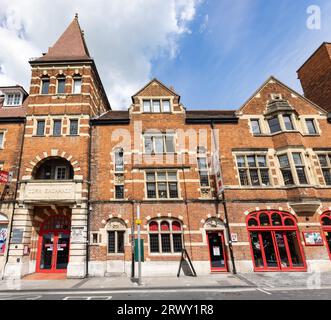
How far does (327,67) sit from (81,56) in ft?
74.5

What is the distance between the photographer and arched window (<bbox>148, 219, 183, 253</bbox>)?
14875 mm

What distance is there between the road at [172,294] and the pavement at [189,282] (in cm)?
Result: 47

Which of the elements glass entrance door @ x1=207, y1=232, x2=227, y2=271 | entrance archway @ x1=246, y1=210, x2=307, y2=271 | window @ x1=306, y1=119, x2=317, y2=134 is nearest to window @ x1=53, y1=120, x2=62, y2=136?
glass entrance door @ x1=207, y1=232, x2=227, y2=271

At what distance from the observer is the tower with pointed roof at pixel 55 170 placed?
14.5 meters

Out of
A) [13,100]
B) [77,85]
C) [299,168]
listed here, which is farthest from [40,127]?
[299,168]

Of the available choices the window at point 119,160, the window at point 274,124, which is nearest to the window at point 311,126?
the window at point 274,124

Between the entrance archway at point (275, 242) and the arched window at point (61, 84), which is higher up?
the arched window at point (61, 84)

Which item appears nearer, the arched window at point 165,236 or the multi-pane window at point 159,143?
the arched window at point 165,236

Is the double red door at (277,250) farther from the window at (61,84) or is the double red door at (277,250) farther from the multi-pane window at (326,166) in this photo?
the window at (61,84)

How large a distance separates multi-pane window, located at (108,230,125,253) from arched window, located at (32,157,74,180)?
5.60m

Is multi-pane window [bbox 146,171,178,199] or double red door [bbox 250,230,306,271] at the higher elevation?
multi-pane window [bbox 146,171,178,199]

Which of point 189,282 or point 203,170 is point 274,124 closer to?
point 203,170

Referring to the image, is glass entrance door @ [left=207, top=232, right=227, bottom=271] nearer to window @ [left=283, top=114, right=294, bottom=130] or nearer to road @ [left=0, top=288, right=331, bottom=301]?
road @ [left=0, top=288, right=331, bottom=301]

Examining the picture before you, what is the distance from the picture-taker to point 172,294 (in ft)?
32.6
